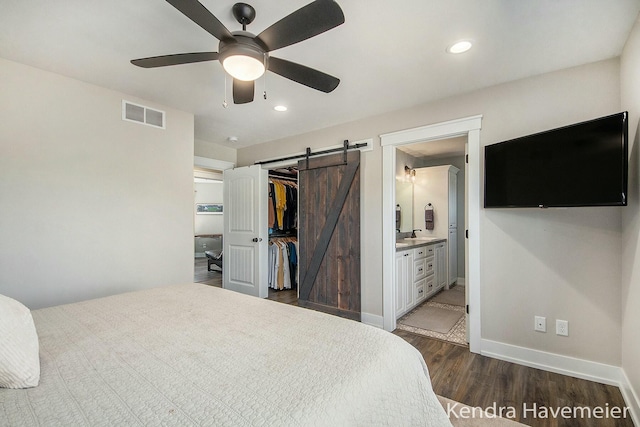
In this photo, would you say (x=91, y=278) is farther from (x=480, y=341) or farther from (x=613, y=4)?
(x=613, y=4)

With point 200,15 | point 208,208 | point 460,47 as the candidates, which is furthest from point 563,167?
point 208,208

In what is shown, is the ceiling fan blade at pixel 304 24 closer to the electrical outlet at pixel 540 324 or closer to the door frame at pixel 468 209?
the door frame at pixel 468 209

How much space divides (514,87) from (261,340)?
269 centimetres

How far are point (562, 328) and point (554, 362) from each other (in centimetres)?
28

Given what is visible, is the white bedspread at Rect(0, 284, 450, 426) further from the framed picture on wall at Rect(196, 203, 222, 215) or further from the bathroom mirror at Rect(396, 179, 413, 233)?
the framed picture on wall at Rect(196, 203, 222, 215)

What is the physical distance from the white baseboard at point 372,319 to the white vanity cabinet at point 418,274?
253 mm

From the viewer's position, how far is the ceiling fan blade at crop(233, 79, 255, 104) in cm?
187

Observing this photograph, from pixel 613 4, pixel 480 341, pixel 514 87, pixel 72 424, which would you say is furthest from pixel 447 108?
pixel 72 424

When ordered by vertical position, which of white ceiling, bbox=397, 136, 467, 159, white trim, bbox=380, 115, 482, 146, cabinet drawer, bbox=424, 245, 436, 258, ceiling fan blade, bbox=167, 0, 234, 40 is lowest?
cabinet drawer, bbox=424, 245, 436, 258

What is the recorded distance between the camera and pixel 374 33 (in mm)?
1757


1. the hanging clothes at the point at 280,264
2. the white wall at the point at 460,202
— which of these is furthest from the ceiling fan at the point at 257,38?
the white wall at the point at 460,202

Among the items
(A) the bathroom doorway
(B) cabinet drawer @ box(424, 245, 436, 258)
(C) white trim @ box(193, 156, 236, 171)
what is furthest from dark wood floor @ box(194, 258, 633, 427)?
(C) white trim @ box(193, 156, 236, 171)

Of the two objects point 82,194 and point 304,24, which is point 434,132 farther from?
point 82,194

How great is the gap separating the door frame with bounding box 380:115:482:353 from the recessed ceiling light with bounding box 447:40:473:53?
0.77m
